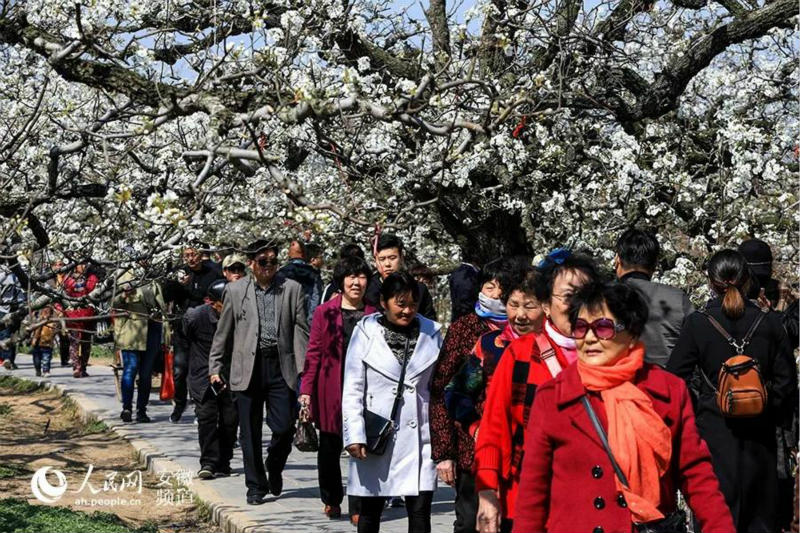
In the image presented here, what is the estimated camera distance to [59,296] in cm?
749

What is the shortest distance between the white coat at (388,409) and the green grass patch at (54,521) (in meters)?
2.07

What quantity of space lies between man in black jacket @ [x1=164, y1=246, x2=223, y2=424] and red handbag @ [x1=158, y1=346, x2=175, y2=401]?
641 mm

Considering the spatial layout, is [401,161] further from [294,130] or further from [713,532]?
[713,532]

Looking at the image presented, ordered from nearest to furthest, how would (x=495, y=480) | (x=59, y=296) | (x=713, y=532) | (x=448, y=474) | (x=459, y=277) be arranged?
(x=713, y=532)
(x=495, y=480)
(x=448, y=474)
(x=59, y=296)
(x=459, y=277)

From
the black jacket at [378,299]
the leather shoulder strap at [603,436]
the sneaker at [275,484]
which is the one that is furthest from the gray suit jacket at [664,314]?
the sneaker at [275,484]

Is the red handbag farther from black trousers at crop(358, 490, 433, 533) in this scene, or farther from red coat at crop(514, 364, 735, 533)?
red coat at crop(514, 364, 735, 533)

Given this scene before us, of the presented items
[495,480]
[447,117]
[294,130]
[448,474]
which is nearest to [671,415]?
[495,480]

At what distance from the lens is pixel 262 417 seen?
9000 mm

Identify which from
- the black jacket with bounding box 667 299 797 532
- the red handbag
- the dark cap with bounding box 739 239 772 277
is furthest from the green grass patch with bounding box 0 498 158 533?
the red handbag

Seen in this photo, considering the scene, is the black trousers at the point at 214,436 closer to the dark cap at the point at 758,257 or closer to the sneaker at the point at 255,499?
the sneaker at the point at 255,499

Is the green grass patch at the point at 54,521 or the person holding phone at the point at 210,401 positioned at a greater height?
the person holding phone at the point at 210,401

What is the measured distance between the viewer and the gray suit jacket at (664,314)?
6.04 m

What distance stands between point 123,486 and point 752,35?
678 cm

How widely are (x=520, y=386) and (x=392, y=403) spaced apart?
1967 mm
